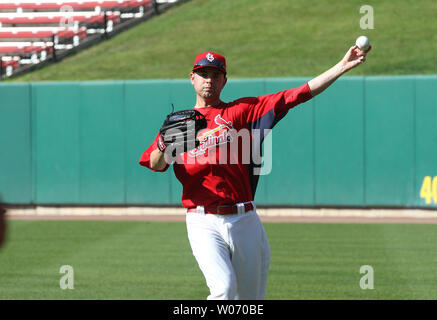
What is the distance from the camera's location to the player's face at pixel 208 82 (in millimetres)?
5379

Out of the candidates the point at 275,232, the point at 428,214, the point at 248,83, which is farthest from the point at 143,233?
the point at 428,214

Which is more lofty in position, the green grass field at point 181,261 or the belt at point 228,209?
the belt at point 228,209

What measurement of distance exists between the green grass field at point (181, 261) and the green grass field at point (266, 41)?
26.6ft

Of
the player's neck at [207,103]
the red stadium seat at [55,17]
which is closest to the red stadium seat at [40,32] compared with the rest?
the red stadium seat at [55,17]

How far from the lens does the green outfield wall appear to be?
47.4ft

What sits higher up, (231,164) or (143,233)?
(231,164)

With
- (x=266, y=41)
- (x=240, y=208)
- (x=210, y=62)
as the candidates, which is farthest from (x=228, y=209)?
(x=266, y=41)

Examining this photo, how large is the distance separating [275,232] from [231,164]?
7.81 meters

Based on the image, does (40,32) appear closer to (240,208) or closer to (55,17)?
(55,17)

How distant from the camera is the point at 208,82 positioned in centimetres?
538

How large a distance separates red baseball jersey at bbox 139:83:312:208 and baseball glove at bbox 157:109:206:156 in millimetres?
119

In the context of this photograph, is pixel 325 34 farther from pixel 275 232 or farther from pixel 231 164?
pixel 231 164

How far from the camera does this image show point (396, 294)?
809cm

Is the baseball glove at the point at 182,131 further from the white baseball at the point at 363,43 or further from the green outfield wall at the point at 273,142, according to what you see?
the green outfield wall at the point at 273,142
